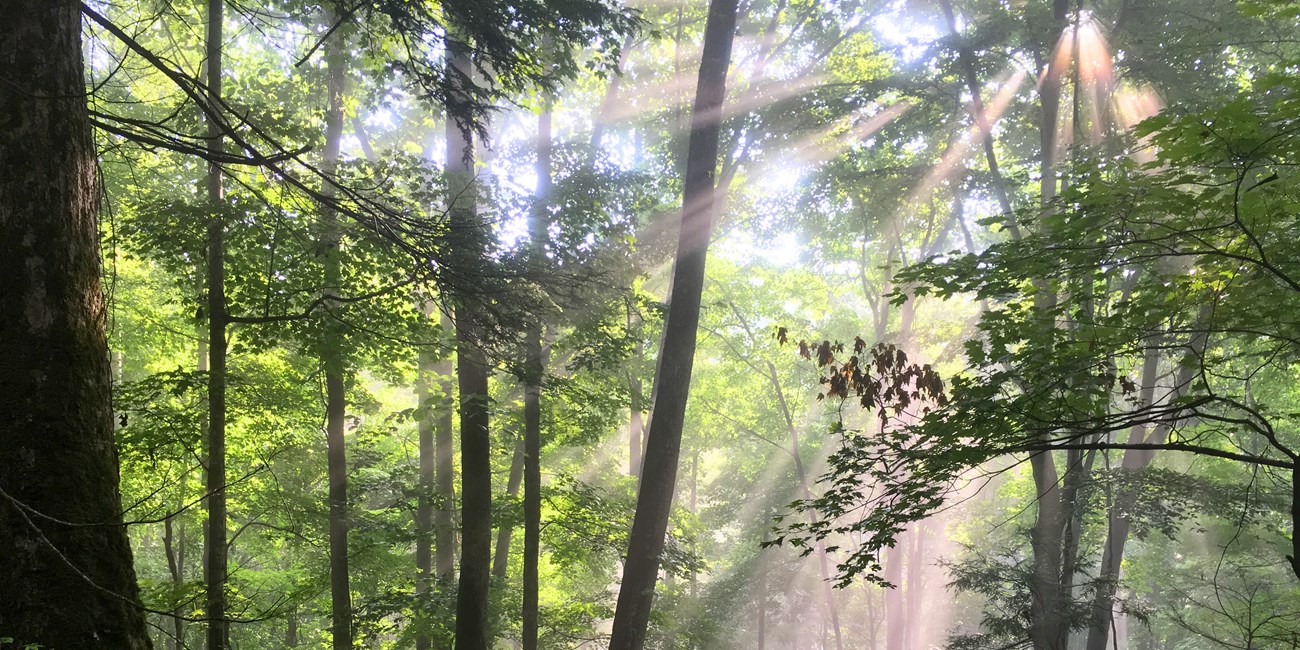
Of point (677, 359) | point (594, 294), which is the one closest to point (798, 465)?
point (594, 294)

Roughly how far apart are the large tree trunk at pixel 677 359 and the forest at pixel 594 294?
0.13 ft

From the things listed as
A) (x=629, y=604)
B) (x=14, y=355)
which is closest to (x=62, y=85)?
(x=14, y=355)

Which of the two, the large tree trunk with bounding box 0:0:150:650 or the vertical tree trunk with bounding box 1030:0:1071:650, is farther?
the vertical tree trunk with bounding box 1030:0:1071:650

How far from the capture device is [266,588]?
1253 centimetres

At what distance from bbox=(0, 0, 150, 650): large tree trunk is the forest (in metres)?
0.01

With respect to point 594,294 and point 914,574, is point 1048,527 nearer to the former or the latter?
point 594,294

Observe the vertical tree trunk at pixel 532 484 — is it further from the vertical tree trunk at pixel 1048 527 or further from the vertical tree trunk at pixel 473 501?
the vertical tree trunk at pixel 1048 527

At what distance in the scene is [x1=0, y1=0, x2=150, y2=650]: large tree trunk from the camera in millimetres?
2240

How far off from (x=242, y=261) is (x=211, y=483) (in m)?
1.90

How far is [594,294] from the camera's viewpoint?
8.32 meters

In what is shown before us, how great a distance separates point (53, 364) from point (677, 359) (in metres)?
A: 5.12

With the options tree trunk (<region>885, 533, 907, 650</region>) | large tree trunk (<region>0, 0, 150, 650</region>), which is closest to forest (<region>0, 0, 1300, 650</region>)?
large tree trunk (<region>0, 0, 150, 650</region>)

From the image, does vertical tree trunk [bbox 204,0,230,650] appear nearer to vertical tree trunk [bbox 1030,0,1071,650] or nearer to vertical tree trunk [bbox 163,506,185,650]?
vertical tree trunk [bbox 163,506,185,650]

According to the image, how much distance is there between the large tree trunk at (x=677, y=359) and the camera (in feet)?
21.0
